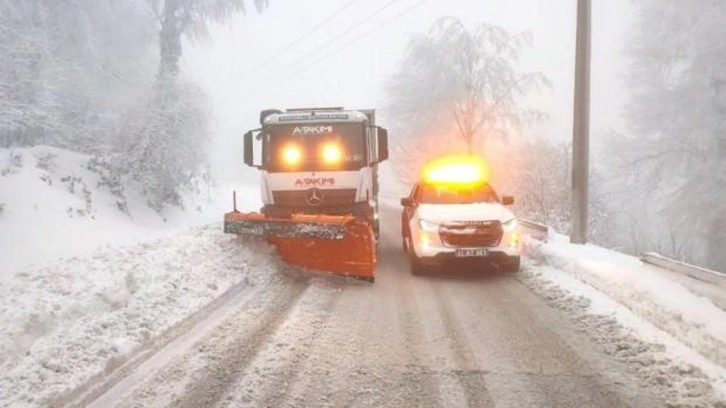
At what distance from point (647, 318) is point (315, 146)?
720 cm

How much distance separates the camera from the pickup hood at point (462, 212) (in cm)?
968

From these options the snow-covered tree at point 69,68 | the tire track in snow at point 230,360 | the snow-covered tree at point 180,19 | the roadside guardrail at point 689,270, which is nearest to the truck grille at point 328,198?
the tire track in snow at point 230,360

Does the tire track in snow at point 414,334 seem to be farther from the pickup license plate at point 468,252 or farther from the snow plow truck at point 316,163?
the snow plow truck at point 316,163

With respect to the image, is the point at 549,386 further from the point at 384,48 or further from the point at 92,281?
the point at 384,48

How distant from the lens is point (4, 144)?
52.3 ft

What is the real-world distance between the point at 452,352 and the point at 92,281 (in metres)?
4.73

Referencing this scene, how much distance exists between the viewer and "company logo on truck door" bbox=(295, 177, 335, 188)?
11.7m

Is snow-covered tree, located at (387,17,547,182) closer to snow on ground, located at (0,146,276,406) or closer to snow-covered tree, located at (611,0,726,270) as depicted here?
snow-covered tree, located at (611,0,726,270)

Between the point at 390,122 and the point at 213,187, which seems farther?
the point at 390,122

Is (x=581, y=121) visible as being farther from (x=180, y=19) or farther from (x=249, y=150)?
(x=180, y=19)

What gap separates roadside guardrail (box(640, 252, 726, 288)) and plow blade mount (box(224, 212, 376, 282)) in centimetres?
436

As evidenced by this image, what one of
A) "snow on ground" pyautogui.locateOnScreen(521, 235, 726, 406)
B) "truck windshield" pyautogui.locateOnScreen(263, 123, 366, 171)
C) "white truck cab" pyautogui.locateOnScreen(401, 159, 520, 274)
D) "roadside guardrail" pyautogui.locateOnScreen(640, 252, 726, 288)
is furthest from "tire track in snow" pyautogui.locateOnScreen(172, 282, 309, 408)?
"roadside guardrail" pyautogui.locateOnScreen(640, 252, 726, 288)

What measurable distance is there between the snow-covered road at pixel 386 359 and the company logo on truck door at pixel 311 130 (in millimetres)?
4636

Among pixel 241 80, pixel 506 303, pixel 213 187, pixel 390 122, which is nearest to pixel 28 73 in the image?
pixel 213 187
